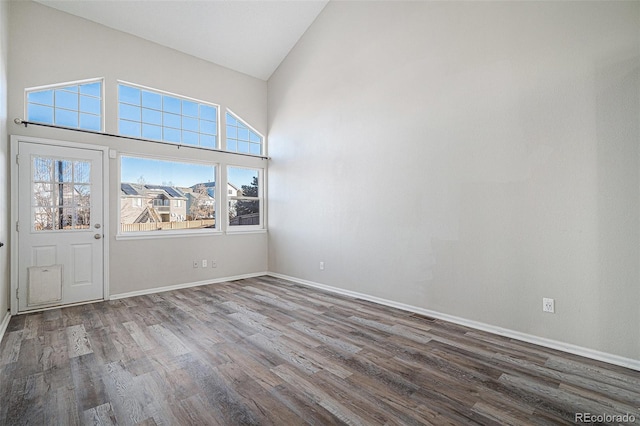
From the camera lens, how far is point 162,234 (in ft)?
16.1

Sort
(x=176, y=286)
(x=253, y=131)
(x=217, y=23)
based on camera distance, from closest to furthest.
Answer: (x=217, y=23) < (x=176, y=286) < (x=253, y=131)

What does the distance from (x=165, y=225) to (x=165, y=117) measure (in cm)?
174

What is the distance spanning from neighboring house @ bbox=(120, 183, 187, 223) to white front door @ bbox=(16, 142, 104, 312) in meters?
0.34

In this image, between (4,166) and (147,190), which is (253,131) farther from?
(4,166)

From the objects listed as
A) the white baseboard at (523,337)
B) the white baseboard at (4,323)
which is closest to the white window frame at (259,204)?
the white baseboard at (523,337)

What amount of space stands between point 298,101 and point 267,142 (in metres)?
1.13

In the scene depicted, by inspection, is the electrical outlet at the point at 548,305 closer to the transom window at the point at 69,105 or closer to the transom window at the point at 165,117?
the transom window at the point at 165,117

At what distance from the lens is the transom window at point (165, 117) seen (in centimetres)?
468

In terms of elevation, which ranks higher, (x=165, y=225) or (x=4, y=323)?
(x=165, y=225)

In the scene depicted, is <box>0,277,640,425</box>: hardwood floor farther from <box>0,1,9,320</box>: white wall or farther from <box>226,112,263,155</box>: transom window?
<box>226,112,263,155</box>: transom window

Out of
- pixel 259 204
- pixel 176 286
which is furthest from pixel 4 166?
pixel 259 204

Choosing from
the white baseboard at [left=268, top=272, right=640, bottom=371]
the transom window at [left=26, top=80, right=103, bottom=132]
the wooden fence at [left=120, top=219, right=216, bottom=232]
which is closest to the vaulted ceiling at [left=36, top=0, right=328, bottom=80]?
the transom window at [left=26, top=80, right=103, bottom=132]

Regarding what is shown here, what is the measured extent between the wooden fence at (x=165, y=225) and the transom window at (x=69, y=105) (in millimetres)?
1441

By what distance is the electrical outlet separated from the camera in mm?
2783
